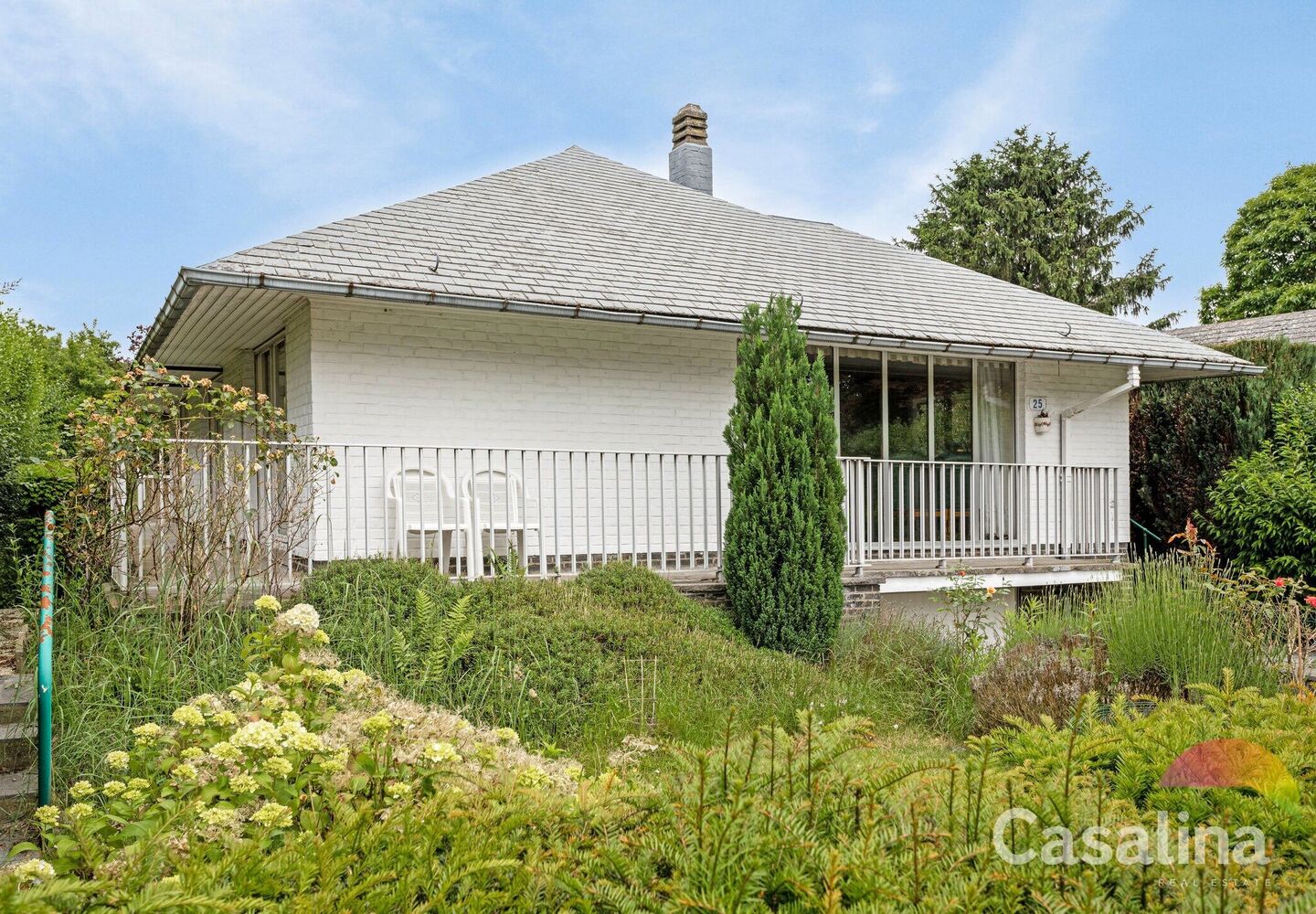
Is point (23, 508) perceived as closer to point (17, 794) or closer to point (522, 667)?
point (17, 794)

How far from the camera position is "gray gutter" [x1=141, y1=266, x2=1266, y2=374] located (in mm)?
7984

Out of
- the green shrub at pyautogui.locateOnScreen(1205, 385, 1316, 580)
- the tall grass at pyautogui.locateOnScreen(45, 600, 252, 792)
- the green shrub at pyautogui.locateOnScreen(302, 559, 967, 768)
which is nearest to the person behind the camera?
the tall grass at pyautogui.locateOnScreen(45, 600, 252, 792)

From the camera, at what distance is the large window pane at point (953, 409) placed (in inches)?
479

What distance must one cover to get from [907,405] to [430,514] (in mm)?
6124

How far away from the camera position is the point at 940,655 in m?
7.64

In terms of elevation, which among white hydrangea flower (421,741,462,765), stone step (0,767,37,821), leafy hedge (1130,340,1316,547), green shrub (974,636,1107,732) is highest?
leafy hedge (1130,340,1316,547)

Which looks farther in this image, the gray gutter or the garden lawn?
the gray gutter

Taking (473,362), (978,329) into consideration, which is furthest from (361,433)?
(978,329)

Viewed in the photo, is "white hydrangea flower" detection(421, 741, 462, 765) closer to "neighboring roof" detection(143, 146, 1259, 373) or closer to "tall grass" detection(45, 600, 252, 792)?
"tall grass" detection(45, 600, 252, 792)

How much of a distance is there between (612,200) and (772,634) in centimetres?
702

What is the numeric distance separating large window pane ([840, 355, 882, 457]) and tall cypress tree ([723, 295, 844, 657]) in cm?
315

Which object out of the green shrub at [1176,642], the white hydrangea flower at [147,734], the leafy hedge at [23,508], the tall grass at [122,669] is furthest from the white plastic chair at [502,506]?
the white hydrangea flower at [147,734]

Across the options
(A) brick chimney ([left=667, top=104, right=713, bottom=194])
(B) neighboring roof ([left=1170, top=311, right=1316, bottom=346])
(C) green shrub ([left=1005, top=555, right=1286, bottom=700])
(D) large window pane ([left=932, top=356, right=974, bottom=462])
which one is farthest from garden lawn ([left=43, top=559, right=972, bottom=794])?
(B) neighboring roof ([left=1170, top=311, right=1316, bottom=346])

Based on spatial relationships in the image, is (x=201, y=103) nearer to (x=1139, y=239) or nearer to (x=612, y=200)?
(x=612, y=200)
